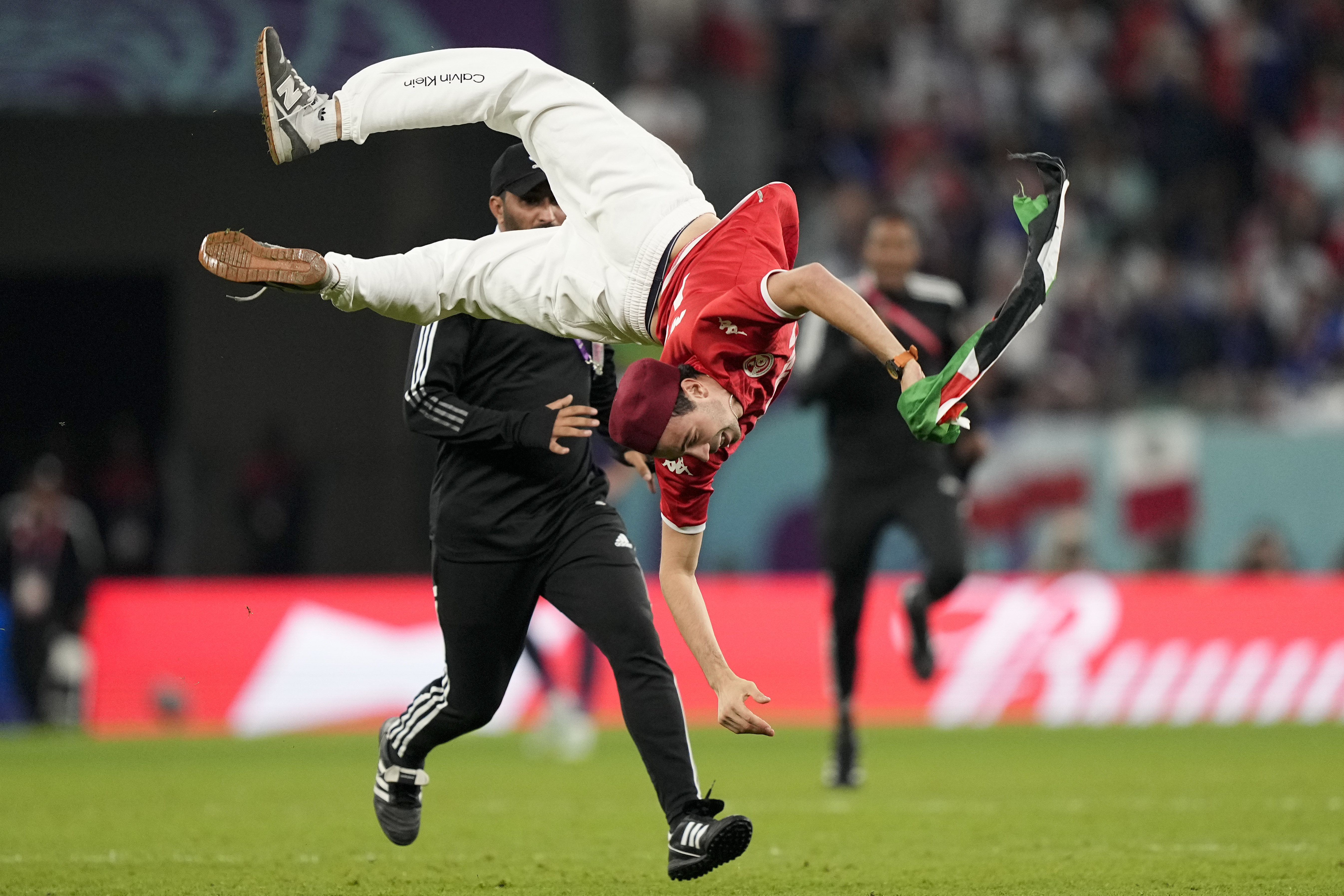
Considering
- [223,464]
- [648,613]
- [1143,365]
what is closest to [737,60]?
[1143,365]

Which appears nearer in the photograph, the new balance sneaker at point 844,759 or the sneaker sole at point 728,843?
the sneaker sole at point 728,843

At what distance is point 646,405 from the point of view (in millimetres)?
5531

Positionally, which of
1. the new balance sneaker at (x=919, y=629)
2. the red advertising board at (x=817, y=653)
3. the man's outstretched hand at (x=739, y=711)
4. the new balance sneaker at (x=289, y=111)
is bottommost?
the red advertising board at (x=817, y=653)

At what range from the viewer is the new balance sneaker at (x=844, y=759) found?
9.34 meters

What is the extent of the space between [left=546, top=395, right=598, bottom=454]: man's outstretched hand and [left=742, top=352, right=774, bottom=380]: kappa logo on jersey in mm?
554

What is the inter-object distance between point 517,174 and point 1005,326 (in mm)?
2269

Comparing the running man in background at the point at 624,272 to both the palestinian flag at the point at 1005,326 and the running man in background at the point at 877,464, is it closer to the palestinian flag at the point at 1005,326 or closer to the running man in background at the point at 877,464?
the palestinian flag at the point at 1005,326

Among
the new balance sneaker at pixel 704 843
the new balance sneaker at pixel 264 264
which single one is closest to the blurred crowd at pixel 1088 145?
the new balance sneaker at pixel 264 264

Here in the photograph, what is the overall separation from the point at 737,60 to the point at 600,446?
17.1 feet

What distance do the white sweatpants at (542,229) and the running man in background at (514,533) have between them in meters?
0.25

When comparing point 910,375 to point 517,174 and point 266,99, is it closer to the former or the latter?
point 517,174

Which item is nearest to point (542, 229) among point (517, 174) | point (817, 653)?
point (517, 174)

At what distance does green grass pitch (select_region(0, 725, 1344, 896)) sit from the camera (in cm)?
659

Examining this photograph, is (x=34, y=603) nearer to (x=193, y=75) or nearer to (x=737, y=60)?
(x=193, y=75)
